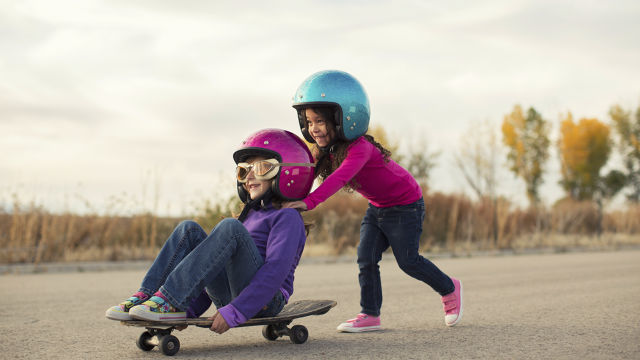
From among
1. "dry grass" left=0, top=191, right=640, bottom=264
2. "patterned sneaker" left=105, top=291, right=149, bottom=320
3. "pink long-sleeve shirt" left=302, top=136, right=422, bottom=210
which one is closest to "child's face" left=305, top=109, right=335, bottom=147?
"pink long-sleeve shirt" left=302, top=136, right=422, bottom=210

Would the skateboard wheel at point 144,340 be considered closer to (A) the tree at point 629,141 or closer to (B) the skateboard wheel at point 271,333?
(B) the skateboard wheel at point 271,333

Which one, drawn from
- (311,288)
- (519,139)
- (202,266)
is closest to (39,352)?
(202,266)

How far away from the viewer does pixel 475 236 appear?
69.3 ft

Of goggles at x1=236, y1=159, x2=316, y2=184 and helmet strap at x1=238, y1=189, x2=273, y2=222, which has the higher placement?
goggles at x1=236, y1=159, x2=316, y2=184

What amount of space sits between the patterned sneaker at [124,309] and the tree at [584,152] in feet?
183

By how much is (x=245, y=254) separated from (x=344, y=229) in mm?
14891

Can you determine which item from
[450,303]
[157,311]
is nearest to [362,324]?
[450,303]

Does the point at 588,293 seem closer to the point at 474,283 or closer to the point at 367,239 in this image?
the point at 474,283

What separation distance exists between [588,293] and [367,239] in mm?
4111

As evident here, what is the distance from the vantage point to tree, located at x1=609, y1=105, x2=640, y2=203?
56.0 m

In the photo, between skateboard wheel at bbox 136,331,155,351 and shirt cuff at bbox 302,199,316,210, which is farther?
shirt cuff at bbox 302,199,316,210

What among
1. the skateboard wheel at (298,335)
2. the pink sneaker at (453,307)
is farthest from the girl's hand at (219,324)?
the pink sneaker at (453,307)

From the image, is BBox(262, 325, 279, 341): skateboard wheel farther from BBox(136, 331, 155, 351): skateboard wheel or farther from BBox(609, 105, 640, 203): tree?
BBox(609, 105, 640, 203): tree

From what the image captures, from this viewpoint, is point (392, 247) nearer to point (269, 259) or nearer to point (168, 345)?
point (269, 259)
